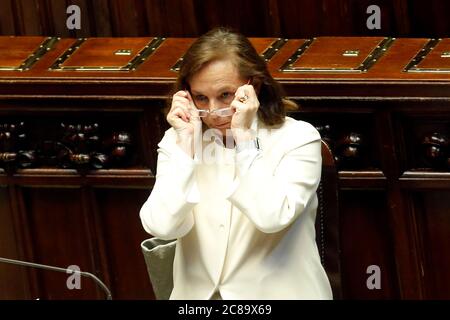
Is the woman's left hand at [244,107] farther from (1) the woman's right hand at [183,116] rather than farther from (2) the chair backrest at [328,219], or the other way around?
(2) the chair backrest at [328,219]

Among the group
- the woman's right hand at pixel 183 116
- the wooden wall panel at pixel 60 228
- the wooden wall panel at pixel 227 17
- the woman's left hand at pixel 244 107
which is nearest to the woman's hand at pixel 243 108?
the woman's left hand at pixel 244 107

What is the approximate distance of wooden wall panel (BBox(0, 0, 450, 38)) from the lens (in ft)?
17.7

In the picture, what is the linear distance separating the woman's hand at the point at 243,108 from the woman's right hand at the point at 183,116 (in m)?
0.13

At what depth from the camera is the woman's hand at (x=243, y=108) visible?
3.78 m

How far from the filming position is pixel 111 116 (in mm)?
4996

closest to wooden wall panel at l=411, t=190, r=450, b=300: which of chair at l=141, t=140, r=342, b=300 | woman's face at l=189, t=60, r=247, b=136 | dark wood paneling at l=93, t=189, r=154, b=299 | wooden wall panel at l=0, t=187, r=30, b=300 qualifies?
chair at l=141, t=140, r=342, b=300

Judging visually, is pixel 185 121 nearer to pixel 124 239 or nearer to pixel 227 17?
pixel 124 239

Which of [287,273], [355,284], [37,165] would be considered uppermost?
[287,273]

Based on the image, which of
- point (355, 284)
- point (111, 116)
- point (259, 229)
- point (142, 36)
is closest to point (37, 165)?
point (111, 116)

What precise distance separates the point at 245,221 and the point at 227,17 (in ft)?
6.27

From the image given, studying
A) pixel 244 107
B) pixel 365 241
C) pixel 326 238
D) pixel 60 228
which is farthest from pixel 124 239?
pixel 244 107
